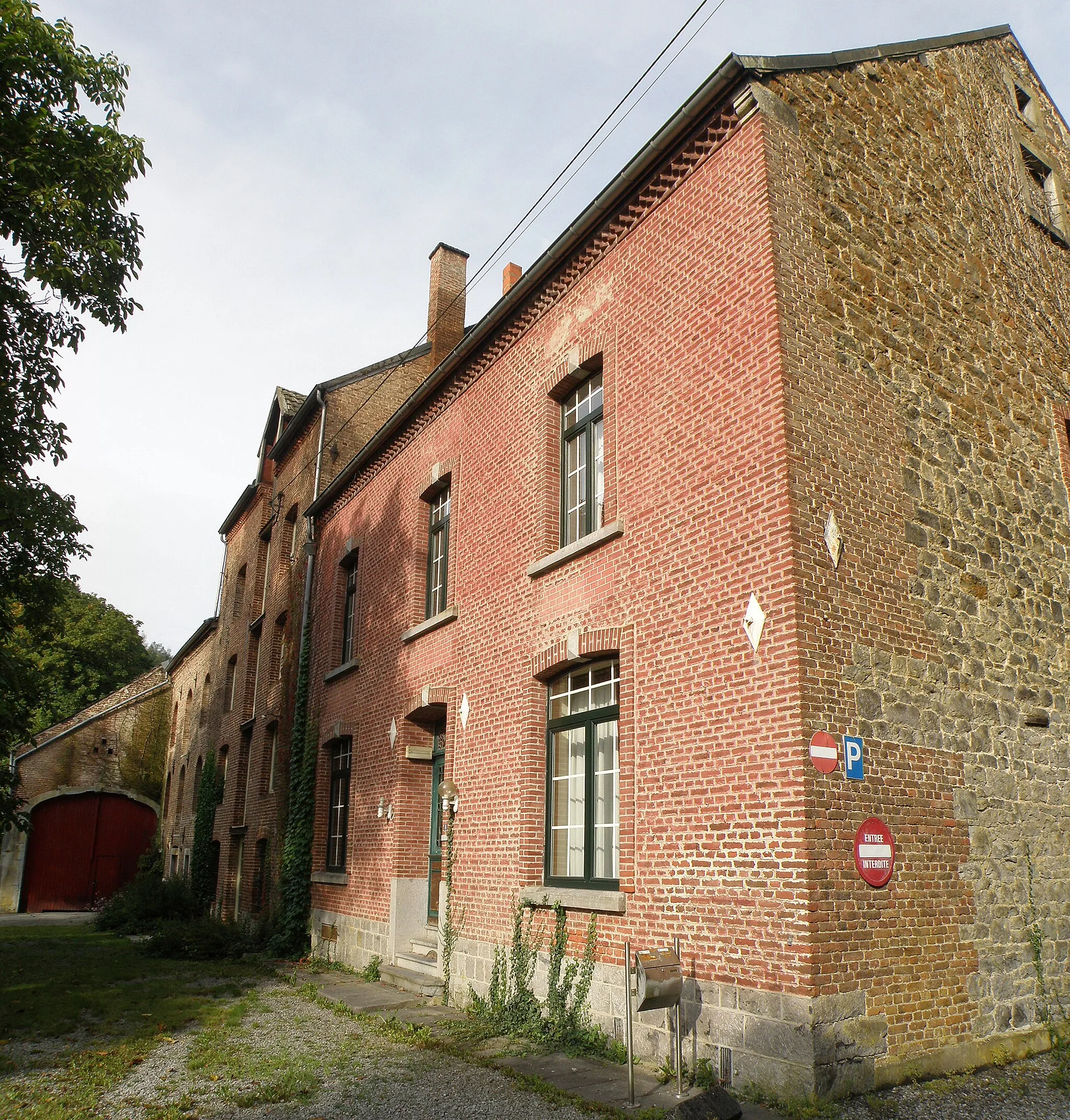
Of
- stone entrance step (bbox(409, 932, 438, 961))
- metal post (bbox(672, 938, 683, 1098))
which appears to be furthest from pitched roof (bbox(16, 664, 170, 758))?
metal post (bbox(672, 938, 683, 1098))

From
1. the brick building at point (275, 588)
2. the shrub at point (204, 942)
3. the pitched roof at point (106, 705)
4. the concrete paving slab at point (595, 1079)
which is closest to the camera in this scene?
the concrete paving slab at point (595, 1079)

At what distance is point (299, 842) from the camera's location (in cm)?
1574

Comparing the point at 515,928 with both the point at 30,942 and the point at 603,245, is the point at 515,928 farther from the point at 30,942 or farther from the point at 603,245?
the point at 30,942

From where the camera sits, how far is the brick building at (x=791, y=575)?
666 cm

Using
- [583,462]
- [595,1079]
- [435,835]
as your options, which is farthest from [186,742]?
[595,1079]

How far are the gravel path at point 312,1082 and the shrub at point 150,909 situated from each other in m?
12.4

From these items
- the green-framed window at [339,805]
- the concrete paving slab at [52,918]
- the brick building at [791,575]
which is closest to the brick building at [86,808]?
the concrete paving slab at [52,918]

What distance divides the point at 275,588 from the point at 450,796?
11.1m

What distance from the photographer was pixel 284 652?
1902 cm

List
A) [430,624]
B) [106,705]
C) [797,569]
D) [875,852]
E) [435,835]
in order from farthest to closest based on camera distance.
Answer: [106,705] < [435,835] < [430,624] < [797,569] < [875,852]

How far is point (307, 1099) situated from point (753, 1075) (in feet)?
10.1

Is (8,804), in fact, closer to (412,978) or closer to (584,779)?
(412,978)

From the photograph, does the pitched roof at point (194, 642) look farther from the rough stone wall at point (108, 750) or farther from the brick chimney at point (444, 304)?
the brick chimney at point (444, 304)

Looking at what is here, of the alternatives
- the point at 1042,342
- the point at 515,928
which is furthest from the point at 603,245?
the point at 515,928
